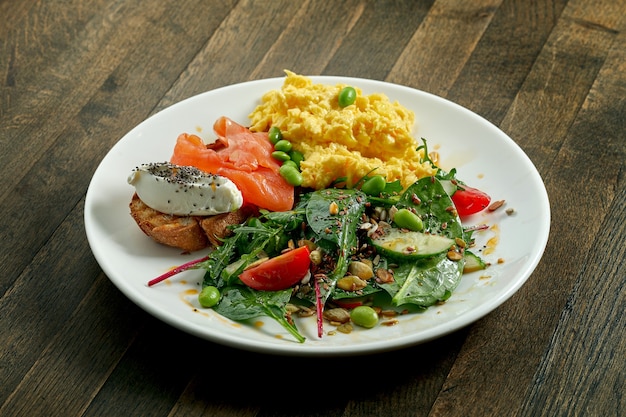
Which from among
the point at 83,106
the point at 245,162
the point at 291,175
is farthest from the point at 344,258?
the point at 83,106

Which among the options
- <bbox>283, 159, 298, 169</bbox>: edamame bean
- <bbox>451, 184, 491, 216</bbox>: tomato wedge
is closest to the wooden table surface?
<bbox>451, 184, 491, 216</bbox>: tomato wedge

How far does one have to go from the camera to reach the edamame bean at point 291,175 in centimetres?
356

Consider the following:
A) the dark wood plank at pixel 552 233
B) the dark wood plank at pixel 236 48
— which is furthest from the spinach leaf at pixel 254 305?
the dark wood plank at pixel 236 48

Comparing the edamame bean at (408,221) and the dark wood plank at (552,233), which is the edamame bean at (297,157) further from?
the dark wood plank at (552,233)

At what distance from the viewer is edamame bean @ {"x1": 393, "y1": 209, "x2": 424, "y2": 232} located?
331 cm

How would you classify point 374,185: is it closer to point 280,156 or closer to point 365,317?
point 280,156

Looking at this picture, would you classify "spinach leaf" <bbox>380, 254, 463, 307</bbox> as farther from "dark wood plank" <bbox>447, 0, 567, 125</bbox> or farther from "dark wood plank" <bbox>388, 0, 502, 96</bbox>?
"dark wood plank" <bbox>388, 0, 502, 96</bbox>

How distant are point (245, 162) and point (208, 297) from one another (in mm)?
797

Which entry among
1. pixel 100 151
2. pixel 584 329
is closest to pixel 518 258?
pixel 584 329

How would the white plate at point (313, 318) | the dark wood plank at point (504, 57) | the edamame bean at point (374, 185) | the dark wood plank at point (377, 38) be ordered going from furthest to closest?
the dark wood plank at point (377, 38)
the dark wood plank at point (504, 57)
the edamame bean at point (374, 185)
the white plate at point (313, 318)

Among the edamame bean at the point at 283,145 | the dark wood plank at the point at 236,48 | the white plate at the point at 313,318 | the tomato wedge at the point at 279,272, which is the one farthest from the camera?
the dark wood plank at the point at 236,48

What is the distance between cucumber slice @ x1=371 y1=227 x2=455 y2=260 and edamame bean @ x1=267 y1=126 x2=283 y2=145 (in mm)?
794

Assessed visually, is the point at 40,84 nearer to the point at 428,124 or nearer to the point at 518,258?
the point at 428,124

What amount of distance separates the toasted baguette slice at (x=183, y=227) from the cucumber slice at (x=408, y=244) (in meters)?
0.69
